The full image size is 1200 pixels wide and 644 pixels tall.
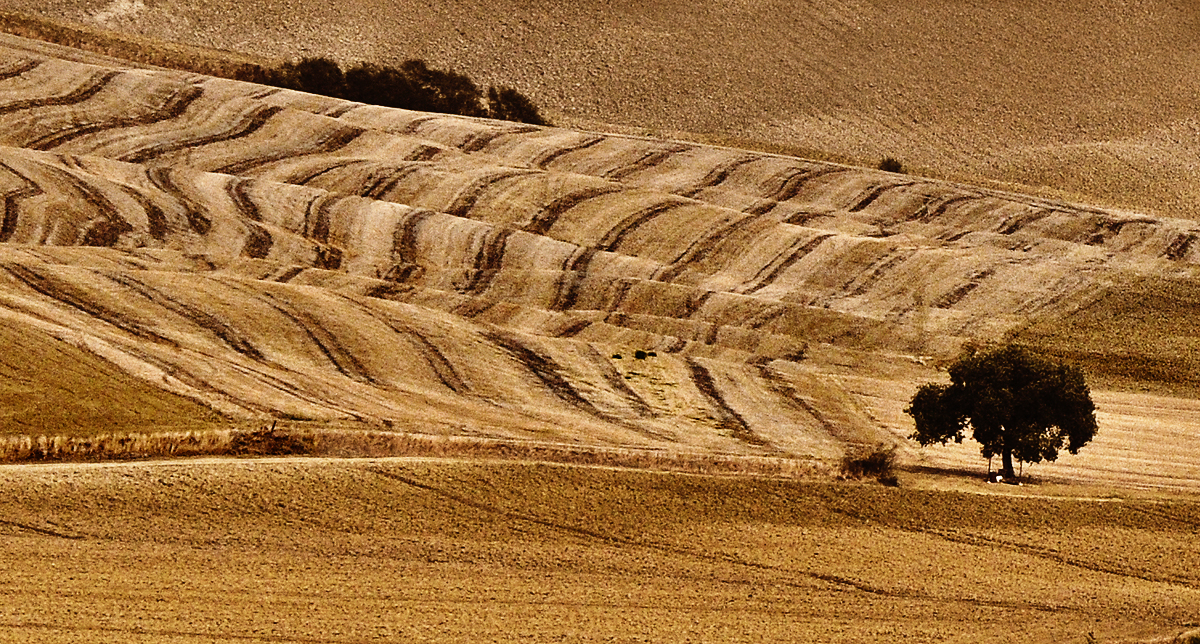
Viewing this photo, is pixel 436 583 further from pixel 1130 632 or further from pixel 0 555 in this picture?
pixel 1130 632

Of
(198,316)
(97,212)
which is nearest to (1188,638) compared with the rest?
(198,316)

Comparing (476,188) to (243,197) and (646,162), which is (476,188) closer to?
(243,197)

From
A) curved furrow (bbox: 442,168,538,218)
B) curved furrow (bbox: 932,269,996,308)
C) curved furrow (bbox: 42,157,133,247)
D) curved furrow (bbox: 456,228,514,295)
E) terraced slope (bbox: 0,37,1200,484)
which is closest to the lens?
terraced slope (bbox: 0,37,1200,484)

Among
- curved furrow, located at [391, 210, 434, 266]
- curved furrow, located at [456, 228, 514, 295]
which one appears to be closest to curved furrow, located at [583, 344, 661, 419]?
curved furrow, located at [456, 228, 514, 295]

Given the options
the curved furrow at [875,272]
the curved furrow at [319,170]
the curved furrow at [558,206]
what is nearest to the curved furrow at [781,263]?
the curved furrow at [875,272]

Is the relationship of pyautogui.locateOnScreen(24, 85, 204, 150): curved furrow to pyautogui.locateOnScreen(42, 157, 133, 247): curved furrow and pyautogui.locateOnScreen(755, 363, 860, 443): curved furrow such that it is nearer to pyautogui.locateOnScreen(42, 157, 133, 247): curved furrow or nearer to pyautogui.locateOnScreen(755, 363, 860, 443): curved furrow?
pyautogui.locateOnScreen(42, 157, 133, 247): curved furrow

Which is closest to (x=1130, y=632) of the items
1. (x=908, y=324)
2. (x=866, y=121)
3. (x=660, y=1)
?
(x=908, y=324)
